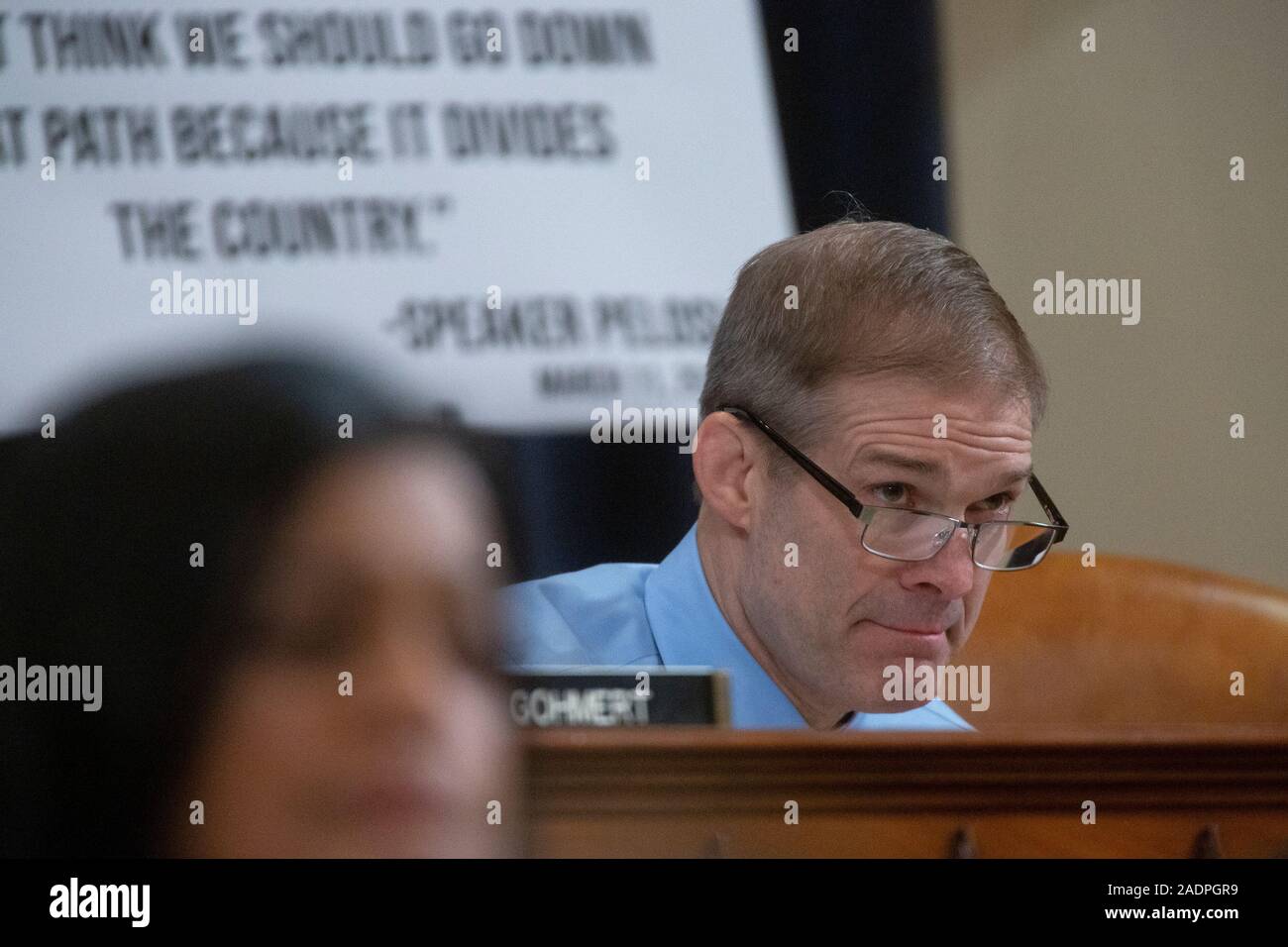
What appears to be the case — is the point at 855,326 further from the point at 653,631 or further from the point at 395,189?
the point at 395,189

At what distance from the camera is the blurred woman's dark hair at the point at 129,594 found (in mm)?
2080

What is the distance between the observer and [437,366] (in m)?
2.09

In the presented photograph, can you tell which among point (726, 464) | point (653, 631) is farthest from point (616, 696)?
point (726, 464)

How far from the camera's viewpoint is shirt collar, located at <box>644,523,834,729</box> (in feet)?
6.77

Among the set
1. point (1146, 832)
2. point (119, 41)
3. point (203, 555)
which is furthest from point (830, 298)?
point (119, 41)

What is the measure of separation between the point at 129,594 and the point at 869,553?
1086 mm

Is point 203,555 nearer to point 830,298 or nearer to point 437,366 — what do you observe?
point 437,366

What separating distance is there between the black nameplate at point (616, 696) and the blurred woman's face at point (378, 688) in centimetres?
9

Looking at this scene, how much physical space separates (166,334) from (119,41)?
45 centimetres
